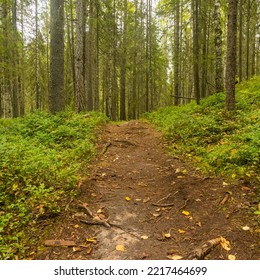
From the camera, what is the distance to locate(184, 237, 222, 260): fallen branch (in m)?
3.21

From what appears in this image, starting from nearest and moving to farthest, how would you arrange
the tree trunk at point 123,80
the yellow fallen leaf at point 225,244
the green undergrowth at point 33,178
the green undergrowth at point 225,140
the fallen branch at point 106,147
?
the yellow fallen leaf at point 225,244 → the green undergrowth at point 33,178 → the green undergrowth at point 225,140 → the fallen branch at point 106,147 → the tree trunk at point 123,80

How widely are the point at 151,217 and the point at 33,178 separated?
2.33m

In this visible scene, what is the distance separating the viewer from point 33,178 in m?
4.88

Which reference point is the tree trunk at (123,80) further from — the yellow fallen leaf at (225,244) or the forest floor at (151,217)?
the yellow fallen leaf at (225,244)

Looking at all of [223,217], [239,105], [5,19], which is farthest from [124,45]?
[223,217]

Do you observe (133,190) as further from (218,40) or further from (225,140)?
(218,40)

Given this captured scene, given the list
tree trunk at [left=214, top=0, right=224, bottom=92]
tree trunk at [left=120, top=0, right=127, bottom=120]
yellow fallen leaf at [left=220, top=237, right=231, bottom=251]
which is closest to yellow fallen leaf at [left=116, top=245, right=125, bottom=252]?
yellow fallen leaf at [left=220, top=237, right=231, bottom=251]

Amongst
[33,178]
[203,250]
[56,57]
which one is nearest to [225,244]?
[203,250]

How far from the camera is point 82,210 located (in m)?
4.29

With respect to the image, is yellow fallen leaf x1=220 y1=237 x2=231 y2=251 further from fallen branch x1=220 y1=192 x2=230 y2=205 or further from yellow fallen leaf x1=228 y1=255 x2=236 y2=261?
fallen branch x1=220 y1=192 x2=230 y2=205

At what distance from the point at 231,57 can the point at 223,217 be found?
659cm

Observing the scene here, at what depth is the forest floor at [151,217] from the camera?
339 centimetres

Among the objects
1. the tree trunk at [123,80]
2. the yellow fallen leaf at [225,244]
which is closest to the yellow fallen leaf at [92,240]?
the yellow fallen leaf at [225,244]

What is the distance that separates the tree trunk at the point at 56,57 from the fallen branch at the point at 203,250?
8.21m
